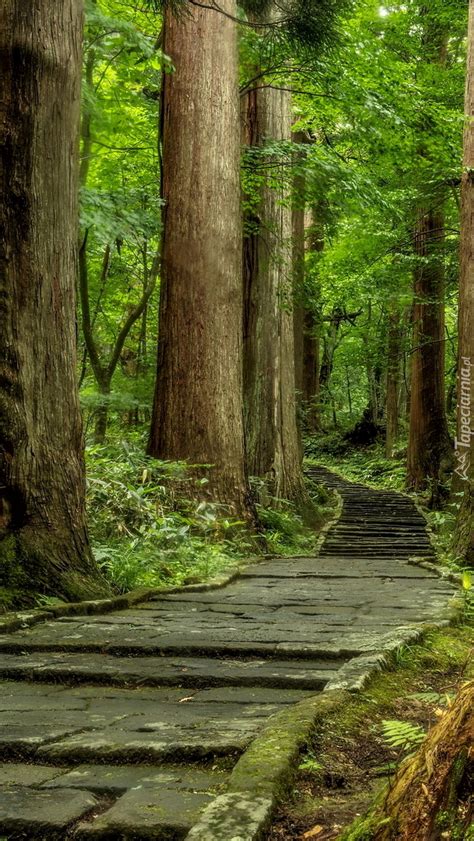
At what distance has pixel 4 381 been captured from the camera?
5848mm

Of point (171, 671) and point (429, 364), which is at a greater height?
point (429, 364)

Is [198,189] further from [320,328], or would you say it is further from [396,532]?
[320,328]

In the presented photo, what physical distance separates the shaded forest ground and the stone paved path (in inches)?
9.5

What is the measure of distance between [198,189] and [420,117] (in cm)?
467

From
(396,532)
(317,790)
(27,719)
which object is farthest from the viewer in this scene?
(396,532)

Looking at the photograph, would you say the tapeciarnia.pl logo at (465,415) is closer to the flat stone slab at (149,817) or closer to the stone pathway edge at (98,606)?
the stone pathway edge at (98,606)

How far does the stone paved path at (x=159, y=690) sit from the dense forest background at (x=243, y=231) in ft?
3.82

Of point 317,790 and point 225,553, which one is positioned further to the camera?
point 225,553

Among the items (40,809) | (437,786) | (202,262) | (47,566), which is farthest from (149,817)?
(202,262)

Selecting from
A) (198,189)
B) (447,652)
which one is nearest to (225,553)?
(198,189)

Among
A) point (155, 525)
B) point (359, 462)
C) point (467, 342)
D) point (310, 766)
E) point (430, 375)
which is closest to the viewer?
point (310, 766)

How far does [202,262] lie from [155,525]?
12.2 feet

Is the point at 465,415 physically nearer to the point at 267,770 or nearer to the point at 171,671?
the point at 171,671

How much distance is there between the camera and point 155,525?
9.13 m
